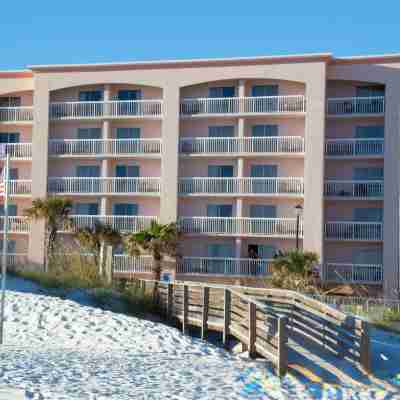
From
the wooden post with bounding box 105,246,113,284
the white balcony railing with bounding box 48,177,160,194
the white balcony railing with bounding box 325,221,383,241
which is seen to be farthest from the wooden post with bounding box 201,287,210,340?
the white balcony railing with bounding box 48,177,160,194

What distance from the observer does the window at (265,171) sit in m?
47.2

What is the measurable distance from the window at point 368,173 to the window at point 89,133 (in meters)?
16.3

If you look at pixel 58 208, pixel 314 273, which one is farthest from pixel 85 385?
pixel 58 208

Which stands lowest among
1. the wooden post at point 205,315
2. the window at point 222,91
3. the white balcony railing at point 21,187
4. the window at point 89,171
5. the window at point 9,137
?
the wooden post at point 205,315

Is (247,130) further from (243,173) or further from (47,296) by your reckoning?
(47,296)

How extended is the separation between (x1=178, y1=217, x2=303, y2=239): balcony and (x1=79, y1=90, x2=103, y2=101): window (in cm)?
980

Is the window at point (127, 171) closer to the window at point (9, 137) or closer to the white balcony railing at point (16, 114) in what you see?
the white balcony railing at point (16, 114)

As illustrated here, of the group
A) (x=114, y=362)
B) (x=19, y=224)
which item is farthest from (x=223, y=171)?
(x=114, y=362)

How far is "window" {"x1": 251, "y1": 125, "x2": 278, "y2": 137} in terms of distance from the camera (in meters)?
47.4

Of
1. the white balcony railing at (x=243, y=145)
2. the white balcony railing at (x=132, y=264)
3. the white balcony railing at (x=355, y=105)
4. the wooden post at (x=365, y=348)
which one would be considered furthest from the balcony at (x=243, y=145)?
the wooden post at (x=365, y=348)

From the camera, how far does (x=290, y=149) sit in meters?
46.3

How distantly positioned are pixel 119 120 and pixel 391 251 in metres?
18.5

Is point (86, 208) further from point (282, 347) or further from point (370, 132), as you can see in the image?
point (282, 347)

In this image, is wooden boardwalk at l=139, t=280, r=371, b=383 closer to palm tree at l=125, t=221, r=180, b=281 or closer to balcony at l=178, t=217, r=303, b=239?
palm tree at l=125, t=221, r=180, b=281
